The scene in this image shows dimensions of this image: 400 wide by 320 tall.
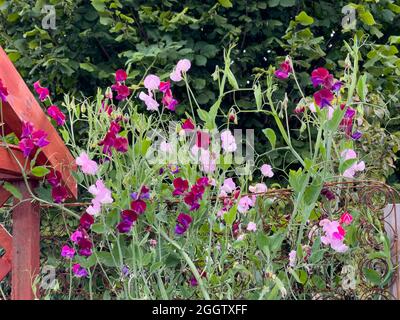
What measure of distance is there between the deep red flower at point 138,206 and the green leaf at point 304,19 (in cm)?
188

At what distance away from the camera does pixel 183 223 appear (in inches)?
79.3

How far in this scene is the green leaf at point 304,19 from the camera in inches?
137

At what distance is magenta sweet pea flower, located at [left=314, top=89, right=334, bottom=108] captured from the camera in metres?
1.97

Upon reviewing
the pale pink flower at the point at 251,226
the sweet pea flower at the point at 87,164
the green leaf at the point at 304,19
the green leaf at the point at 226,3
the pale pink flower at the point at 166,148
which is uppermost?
the green leaf at the point at 226,3

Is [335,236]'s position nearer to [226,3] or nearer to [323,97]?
[323,97]

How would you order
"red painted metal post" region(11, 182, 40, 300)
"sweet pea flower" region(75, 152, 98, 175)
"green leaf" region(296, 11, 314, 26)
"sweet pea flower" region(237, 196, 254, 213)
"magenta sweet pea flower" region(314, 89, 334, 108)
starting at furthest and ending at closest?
1. "green leaf" region(296, 11, 314, 26)
2. "red painted metal post" region(11, 182, 40, 300)
3. "sweet pea flower" region(237, 196, 254, 213)
4. "sweet pea flower" region(75, 152, 98, 175)
5. "magenta sweet pea flower" region(314, 89, 334, 108)

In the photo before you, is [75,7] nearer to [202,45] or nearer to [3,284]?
[202,45]

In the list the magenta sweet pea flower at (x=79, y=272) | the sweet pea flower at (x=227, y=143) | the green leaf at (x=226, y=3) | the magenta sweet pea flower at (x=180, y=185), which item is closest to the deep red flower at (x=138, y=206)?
the magenta sweet pea flower at (x=180, y=185)

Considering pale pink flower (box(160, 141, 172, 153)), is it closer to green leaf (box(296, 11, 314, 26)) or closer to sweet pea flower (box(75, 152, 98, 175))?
sweet pea flower (box(75, 152, 98, 175))

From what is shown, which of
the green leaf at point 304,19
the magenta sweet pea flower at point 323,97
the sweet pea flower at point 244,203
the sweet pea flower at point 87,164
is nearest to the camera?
the magenta sweet pea flower at point 323,97

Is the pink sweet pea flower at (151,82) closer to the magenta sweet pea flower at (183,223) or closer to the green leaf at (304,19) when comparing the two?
the magenta sweet pea flower at (183,223)

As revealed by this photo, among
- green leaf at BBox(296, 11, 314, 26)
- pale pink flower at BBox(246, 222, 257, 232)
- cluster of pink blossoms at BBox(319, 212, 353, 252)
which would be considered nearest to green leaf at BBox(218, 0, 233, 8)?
green leaf at BBox(296, 11, 314, 26)

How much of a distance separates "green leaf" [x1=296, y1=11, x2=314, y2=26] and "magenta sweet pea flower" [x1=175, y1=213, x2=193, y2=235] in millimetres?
1820

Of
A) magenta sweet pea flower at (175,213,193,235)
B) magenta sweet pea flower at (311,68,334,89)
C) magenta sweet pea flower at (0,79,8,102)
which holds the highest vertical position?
magenta sweet pea flower at (0,79,8,102)
